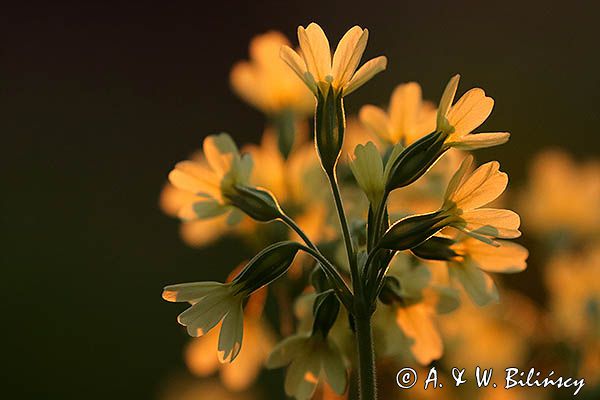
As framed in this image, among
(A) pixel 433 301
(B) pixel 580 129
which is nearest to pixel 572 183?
(A) pixel 433 301

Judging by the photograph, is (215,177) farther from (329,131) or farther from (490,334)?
(490,334)

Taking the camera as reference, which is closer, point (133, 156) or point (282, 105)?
point (282, 105)

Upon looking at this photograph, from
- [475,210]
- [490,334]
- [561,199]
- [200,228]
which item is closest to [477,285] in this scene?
[475,210]

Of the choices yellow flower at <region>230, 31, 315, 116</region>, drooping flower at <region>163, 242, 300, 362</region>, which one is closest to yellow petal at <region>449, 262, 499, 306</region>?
drooping flower at <region>163, 242, 300, 362</region>

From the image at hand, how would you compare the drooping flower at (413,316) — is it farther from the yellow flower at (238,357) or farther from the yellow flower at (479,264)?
the yellow flower at (238,357)

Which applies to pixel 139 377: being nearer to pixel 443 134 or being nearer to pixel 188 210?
pixel 188 210

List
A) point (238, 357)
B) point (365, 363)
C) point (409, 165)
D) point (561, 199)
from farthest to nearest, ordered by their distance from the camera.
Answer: point (561, 199) → point (238, 357) → point (409, 165) → point (365, 363)

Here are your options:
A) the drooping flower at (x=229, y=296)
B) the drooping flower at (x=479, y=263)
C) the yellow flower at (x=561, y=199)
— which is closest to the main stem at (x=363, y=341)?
the drooping flower at (x=229, y=296)
